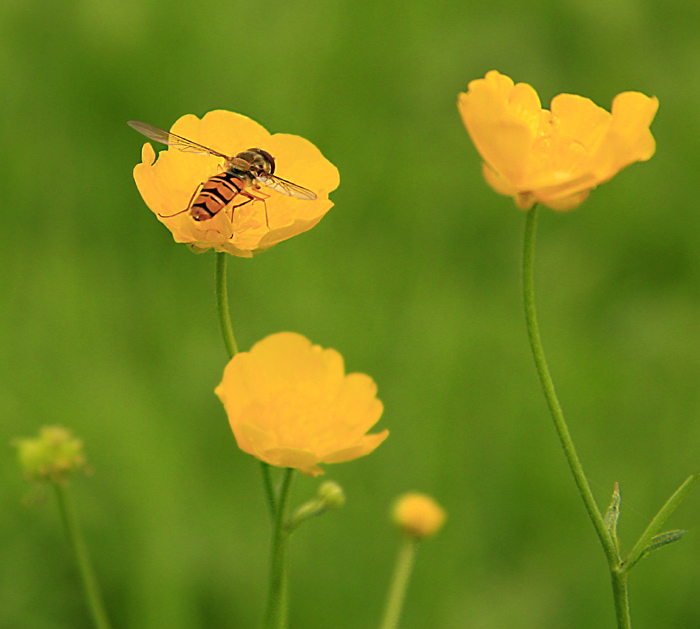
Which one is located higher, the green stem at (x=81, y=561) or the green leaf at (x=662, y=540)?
the green leaf at (x=662, y=540)

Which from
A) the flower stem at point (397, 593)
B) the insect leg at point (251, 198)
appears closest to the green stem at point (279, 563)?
the flower stem at point (397, 593)

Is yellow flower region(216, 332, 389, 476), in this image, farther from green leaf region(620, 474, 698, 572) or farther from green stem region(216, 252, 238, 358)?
green leaf region(620, 474, 698, 572)

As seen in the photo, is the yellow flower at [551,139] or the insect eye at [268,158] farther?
the insect eye at [268,158]

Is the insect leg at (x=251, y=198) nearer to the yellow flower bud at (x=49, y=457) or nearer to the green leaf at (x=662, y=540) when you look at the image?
the yellow flower bud at (x=49, y=457)

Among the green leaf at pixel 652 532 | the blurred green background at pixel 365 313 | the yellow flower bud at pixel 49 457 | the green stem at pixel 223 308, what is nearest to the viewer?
the green leaf at pixel 652 532

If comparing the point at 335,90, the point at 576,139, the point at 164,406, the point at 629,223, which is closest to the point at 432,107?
the point at 335,90

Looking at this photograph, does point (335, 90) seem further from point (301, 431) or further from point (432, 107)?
point (301, 431)
